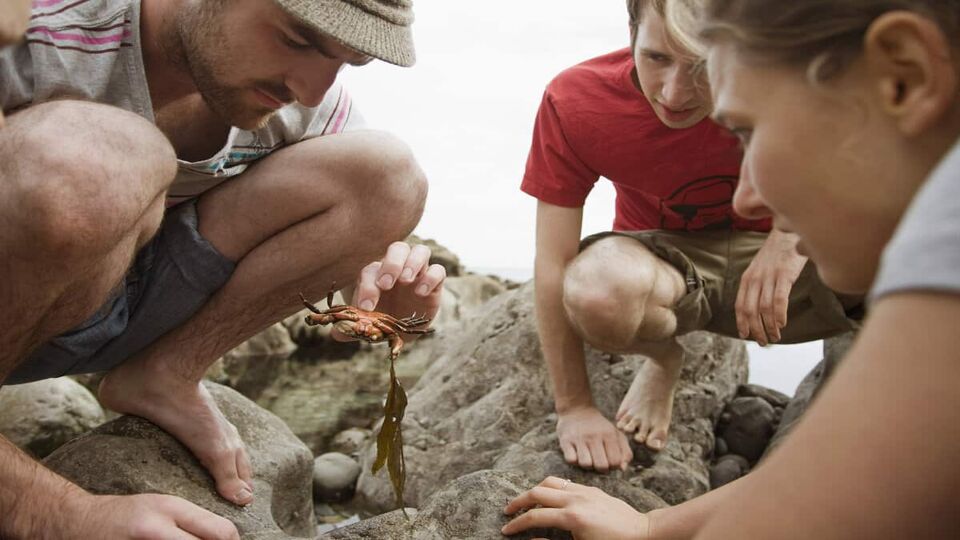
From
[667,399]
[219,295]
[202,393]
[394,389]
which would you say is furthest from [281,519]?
[667,399]

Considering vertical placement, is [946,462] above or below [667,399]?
above

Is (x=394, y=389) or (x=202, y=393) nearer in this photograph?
(x=394, y=389)

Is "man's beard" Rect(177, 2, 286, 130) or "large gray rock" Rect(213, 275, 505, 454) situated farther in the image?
"large gray rock" Rect(213, 275, 505, 454)

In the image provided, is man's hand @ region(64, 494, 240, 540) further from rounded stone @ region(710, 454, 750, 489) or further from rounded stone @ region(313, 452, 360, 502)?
rounded stone @ region(710, 454, 750, 489)

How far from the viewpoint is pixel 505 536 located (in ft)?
6.58

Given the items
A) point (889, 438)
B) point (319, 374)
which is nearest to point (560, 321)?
point (889, 438)

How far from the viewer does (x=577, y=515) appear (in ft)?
6.38

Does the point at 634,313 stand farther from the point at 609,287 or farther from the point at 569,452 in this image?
the point at 569,452

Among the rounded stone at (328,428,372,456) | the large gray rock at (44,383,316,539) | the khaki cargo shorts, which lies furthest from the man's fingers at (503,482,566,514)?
the rounded stone at (328,428,372,456)

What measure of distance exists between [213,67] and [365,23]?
462 mm

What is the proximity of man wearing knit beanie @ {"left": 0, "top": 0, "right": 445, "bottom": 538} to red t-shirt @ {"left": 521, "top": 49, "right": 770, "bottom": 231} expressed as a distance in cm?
60

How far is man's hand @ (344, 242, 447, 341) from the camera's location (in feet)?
7.36

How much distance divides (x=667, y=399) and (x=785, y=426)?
60 cm

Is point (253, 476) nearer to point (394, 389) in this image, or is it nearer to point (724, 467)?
point (394, 389)
